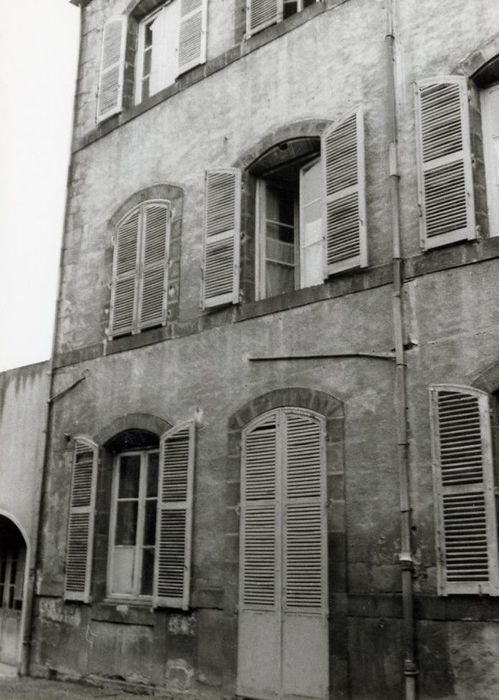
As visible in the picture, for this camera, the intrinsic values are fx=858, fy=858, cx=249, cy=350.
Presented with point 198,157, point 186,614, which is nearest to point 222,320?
point 198,157

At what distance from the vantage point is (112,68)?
11625 millimetres

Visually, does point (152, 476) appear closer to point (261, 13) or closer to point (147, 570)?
A: point (147, 570)

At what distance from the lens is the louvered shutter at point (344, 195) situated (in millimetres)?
7992

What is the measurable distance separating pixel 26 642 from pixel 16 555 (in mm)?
1976

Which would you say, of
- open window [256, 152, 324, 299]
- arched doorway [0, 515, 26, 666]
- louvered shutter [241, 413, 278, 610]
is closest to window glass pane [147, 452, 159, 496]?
louvered shutter [241, 413, 278, 610]

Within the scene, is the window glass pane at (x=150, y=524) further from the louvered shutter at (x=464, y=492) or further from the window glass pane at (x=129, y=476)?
the louvered shutter at (x=464, y=492)

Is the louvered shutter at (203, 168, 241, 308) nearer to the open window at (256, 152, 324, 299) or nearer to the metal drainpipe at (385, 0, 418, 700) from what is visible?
the open window at (256, 152, 324, 299)

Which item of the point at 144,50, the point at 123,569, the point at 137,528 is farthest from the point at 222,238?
the point at 144,50

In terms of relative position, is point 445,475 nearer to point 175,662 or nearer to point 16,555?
point 175,662

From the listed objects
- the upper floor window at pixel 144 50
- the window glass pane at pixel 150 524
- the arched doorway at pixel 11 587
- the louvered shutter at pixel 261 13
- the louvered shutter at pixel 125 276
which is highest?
the upper floor window at pixel 144 50

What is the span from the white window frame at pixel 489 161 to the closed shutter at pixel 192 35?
392 centimetres

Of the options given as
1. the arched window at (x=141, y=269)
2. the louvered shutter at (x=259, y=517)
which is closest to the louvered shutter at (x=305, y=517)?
the louvered shutter at (x=259, y=517)

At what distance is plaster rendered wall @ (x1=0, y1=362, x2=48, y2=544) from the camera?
35.8 feet

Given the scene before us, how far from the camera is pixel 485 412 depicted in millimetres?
6719
